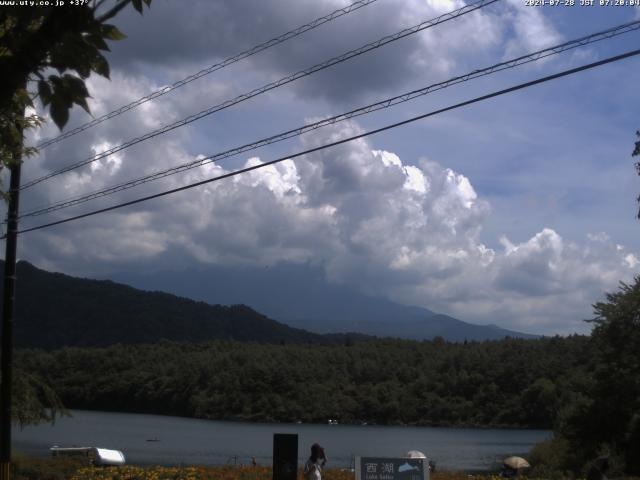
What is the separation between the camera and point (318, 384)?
363 feet

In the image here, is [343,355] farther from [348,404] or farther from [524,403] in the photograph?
[524,403]

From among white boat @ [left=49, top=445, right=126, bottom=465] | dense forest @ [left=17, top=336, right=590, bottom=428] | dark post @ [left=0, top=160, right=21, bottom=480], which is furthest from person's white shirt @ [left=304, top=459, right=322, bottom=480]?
dense forest @ [left=17, top=336, right=590, bottom=428]

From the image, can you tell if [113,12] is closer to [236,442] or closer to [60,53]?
[60,53]

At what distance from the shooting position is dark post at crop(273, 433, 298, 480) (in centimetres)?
1520

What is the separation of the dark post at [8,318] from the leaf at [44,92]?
14045 mm

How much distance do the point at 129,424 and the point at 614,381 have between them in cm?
6245

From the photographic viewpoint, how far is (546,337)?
115625mm

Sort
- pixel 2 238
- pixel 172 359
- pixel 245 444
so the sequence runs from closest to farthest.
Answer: pixel 2 238, pixel 245 444, pixel 172 359

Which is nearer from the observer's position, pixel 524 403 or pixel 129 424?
pixel 129 424

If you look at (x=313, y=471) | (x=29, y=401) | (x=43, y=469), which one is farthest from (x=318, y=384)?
(x=313, y=471)

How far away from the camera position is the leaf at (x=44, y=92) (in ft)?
13.1

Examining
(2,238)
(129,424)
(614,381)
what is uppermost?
(2,238)

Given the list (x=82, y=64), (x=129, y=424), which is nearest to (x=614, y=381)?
(x=82, y=64)

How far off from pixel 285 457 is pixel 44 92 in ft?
39.9
